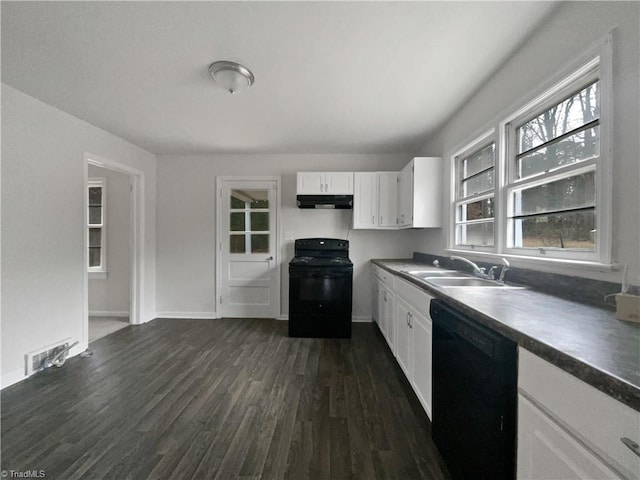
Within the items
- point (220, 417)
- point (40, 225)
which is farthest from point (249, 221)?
point (220, 417)

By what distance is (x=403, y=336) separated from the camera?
2.05 metres

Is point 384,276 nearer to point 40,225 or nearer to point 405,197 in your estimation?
point 405,197

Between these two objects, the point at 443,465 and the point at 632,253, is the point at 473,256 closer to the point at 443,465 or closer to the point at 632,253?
the point at 632,253

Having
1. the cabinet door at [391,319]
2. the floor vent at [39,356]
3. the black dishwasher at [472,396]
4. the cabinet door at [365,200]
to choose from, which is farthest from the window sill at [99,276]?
the black dishwasher at [472,396]

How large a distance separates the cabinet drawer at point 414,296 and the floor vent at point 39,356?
3181mm

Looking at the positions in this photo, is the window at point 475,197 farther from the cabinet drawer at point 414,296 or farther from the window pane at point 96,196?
the window pane at point 96,196

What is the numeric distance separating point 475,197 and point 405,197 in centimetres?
94

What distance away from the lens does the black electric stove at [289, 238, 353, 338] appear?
303cm

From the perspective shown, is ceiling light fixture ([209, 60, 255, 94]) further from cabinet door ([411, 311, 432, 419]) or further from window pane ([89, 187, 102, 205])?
window pane ([89, 187, 102, 205])

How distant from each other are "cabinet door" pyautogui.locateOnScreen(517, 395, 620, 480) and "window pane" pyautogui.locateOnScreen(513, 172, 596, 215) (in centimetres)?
109

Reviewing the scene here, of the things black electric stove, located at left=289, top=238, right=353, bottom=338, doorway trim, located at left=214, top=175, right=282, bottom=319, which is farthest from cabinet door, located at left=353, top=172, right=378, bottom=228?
doorway trim, located at left=214, top=175, right=282, bottom=319

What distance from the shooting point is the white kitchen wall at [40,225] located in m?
1.99

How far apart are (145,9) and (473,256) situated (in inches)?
107

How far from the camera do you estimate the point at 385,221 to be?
3350mm
